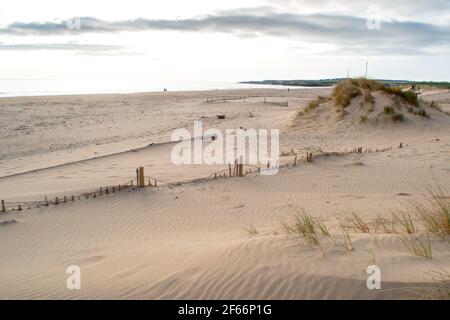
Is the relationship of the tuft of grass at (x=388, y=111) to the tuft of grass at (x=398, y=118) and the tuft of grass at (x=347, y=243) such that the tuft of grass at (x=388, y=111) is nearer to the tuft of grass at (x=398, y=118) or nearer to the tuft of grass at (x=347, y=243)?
the tuft of grass at (x=398, y=118)

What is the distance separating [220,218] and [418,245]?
4564 millimetres

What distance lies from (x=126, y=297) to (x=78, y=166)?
11550 mm

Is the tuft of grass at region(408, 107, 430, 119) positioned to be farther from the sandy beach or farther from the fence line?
the fence line

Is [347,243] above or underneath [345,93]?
underneath

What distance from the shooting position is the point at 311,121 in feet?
75.2

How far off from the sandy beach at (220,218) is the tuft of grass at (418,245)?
0.26 ft

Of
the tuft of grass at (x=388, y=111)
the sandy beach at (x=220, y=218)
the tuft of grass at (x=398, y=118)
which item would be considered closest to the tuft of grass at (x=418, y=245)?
the sandy beach at (x=220, y=218)

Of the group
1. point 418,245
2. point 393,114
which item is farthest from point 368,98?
point 418,245

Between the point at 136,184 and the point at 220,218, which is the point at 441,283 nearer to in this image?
the point at 220,218

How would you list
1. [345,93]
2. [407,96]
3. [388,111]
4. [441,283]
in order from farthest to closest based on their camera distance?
[345,93] → [407,96] → [388,111] → [441,283]

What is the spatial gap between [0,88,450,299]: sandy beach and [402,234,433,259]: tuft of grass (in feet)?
0.26

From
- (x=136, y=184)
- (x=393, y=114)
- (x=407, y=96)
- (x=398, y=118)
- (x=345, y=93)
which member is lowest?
(x=136, y=184)

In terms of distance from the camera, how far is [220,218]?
29.8 ft

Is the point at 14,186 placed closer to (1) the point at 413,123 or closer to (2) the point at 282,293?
→ (2) the point at 282,293
